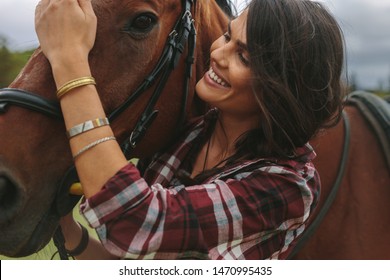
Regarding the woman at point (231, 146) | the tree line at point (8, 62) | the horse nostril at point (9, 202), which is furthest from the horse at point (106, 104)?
the tree line at point (8, 62)

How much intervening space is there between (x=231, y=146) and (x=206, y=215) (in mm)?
349

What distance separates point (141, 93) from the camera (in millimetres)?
1528

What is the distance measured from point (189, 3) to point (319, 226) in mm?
960

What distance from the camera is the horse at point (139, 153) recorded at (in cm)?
134

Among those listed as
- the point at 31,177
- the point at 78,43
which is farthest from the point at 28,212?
the point at 78,43

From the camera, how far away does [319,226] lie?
6.15ft

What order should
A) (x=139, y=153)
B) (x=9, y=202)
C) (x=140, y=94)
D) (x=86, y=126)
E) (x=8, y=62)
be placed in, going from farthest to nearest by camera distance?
(x=8, y=62)
(x=139, y=153)
(x=140, y=94)
(x=9, y=202)
(x=86, y=126)

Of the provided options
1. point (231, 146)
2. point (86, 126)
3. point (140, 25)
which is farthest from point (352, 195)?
point (86, 126)

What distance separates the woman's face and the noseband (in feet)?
0.49

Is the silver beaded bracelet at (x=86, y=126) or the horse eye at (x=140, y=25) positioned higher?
the horse eye at (x=140, y=25)

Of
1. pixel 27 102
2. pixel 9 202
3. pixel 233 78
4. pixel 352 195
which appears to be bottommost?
pixel 352 195

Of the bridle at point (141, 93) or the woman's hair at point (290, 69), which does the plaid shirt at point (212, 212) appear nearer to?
the woman's hair at point (290, 69)

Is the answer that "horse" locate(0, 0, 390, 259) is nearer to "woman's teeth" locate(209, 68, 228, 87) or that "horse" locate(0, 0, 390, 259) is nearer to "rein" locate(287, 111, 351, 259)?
"rein" locate(287, 111, 351, 259)

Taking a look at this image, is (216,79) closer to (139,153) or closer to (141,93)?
(141,93)
